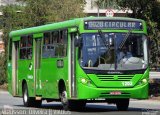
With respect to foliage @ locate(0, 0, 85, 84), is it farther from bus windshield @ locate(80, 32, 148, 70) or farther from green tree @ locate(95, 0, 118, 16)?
bus windshield @ locate(80, 32, 148, 70)

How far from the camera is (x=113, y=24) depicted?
71.2 ft

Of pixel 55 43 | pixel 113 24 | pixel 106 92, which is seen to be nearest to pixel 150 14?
pixel 55 43

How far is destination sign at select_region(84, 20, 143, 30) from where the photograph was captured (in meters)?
21.5

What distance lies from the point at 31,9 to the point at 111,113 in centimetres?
2622

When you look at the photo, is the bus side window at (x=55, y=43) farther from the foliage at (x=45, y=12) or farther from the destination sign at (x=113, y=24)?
the foliage at (x=45, y=12)

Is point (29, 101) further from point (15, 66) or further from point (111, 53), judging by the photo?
point (111, 53)

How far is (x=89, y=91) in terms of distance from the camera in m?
21.0

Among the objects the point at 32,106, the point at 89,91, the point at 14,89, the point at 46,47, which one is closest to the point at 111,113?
the point at 89,91

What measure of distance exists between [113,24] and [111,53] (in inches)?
43.7

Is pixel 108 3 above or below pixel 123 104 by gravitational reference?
above

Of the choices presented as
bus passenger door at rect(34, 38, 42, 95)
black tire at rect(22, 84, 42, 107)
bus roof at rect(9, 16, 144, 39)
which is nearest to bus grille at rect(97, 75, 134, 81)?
bus roof at rect(9, 16, 144, 39)

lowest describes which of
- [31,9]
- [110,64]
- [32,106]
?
[32,106]

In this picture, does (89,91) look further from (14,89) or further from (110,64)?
(14,89)

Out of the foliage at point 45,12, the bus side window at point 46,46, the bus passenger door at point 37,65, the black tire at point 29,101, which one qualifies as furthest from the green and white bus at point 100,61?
the foliage at point 45,12
